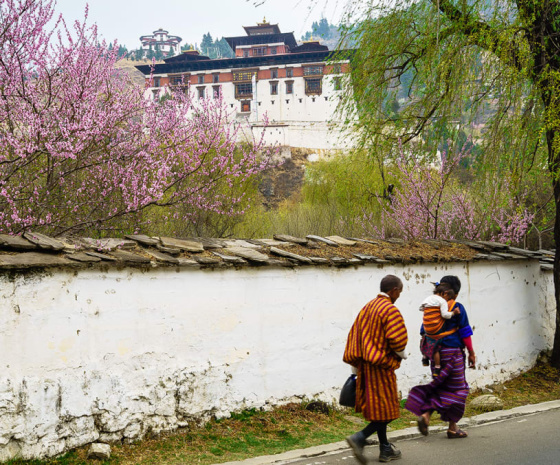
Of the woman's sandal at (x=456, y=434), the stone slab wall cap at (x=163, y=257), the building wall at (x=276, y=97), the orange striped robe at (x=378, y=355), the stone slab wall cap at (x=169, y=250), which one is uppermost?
the building wall at (x=276, y=97)

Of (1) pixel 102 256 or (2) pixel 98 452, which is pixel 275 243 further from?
(2) pixel 98 452

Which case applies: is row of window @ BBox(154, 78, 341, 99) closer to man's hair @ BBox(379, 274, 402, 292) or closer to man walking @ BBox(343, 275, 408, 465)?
man's hair @ BBox(379, 274, 402, 292)

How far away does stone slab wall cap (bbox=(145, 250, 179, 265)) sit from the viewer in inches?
229

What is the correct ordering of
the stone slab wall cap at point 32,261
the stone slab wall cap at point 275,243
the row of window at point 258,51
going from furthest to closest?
1. the row of window at point 258,51
2. the stone slab wall cap at point 275,243
3. the stone slab wall cap at point 32,261

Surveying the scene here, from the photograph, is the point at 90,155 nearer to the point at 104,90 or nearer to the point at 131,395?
the point at 104,90

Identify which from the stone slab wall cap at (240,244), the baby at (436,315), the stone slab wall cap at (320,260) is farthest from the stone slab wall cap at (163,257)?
the baby at (436,315)

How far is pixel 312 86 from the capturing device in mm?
78750

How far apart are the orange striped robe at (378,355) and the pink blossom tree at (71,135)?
11.4 feet

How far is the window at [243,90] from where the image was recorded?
8156cm

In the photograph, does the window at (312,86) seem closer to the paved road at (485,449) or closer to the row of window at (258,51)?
the row of window at (258,51)

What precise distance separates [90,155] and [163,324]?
11.9 feet

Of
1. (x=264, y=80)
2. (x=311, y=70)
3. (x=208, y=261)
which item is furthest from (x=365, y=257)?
(x=264, y=80)

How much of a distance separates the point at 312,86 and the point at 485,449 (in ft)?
249

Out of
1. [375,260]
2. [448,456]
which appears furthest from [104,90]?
[448,456]
